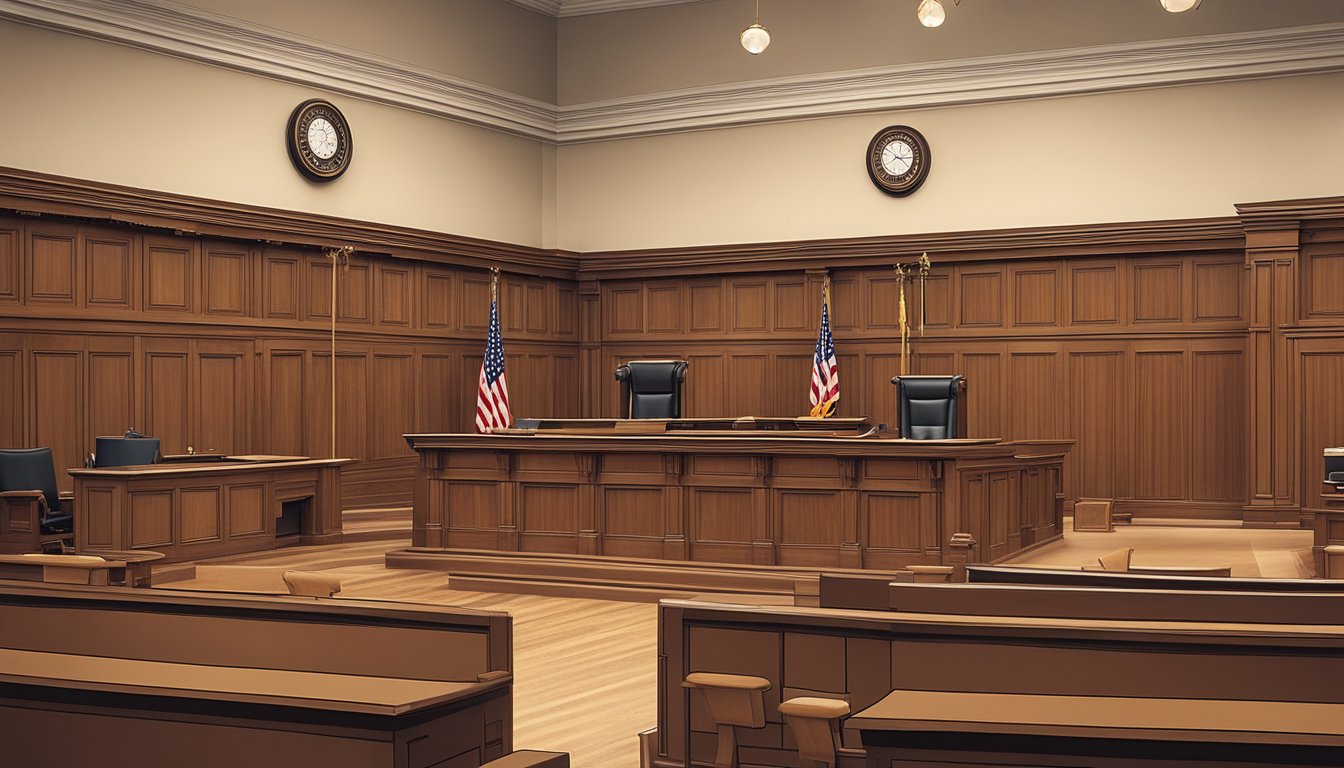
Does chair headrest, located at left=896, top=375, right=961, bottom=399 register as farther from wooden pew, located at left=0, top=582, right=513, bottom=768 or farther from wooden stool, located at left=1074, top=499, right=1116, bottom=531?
wooden pew, located at left=0, top=582, right=513, bottom=768

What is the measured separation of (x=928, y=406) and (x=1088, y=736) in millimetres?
8214

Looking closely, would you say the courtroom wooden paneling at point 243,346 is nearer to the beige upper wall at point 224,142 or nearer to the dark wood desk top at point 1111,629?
the beige upper wall at point 224,142

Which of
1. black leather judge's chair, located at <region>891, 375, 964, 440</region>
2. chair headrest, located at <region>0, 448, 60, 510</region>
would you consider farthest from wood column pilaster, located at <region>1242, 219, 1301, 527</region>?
chair headrest, located at <region>0, 448, 60, 510</region>

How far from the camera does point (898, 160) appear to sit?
14.1 m

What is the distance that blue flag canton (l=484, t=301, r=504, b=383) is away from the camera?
13023 millimetres

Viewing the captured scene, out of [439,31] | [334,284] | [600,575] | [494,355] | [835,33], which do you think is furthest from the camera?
[835,33]

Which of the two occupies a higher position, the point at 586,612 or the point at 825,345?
the point at 825,345

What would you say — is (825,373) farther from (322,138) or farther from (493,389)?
(322,138)

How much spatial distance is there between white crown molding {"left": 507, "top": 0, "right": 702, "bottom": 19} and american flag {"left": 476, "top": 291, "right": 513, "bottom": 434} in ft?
14.6

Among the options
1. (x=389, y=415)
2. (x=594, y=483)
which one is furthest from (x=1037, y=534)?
(x=389, y=415)

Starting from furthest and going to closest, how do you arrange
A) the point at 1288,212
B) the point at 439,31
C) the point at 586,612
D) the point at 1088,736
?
the point at 439,31, the point at 1288,212, the point at 586,612, the point at 1088,736

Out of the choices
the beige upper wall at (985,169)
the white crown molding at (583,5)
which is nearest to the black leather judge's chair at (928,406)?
the beige upper wall at (985,169)

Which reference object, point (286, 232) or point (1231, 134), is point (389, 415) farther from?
point (1231, 134)

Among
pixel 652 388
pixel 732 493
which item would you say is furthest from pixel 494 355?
pixel 732 493
